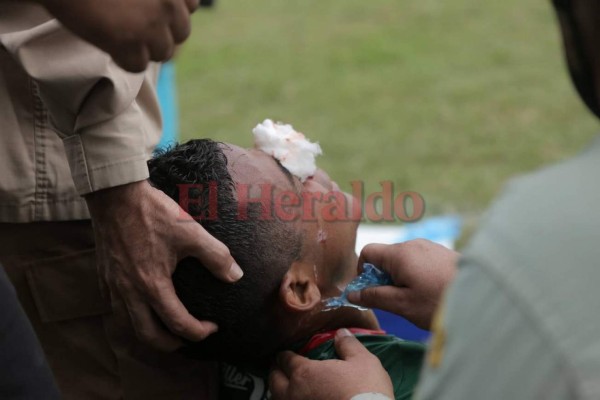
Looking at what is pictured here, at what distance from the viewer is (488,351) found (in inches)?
48.9

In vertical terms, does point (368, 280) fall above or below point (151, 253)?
below

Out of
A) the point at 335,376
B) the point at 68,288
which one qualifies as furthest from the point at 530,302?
the point at 68,288

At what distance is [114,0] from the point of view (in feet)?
6.00

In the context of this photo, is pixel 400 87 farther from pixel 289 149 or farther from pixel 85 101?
pixel 85 101

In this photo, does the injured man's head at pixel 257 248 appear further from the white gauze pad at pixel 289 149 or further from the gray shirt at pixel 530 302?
the gray shirt at pixel 530 302

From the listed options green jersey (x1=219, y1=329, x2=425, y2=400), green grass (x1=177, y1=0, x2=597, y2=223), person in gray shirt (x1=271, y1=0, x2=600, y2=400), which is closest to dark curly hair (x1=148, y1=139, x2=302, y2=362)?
green jersey (x1=219, y1=329, x2=425, y2=400)

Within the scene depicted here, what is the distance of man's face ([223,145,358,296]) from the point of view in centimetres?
259

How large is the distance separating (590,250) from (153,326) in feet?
4.91

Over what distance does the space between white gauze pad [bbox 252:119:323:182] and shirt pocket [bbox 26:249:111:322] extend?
1.97 ft

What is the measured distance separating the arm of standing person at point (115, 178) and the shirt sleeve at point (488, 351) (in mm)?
1161

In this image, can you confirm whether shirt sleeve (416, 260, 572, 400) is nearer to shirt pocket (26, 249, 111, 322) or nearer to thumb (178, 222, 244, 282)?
thumb (178, 222, 244, 282)

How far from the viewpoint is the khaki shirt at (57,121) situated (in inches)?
98.0

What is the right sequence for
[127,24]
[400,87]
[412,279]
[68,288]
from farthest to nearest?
[400,87] → [68,288] → [412,279] → [127,24]

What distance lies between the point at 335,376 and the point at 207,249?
44 cm
